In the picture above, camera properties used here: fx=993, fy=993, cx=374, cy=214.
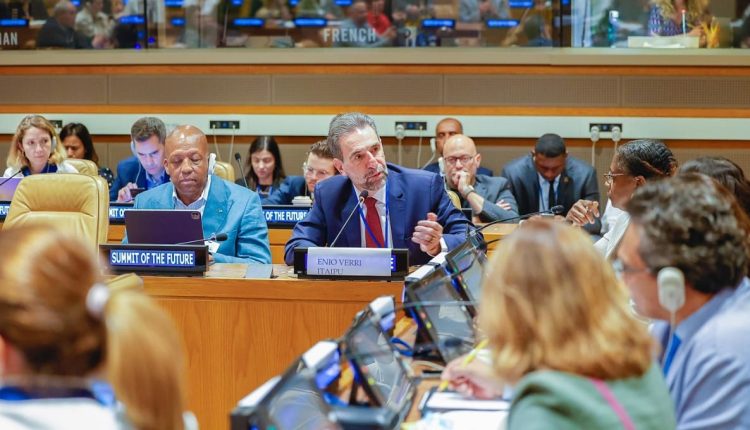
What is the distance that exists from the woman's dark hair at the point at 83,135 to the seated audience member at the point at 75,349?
23.2 feet

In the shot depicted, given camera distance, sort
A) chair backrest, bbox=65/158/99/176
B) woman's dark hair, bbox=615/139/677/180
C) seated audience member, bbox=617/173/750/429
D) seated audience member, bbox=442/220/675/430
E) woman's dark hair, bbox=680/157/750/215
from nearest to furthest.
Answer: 1. seated audience member, bbox=442/220/675/430
2. seated audience member, bbox=617/173/750/429
3. woman's dark hair, bbox=680/157/750/215
4. woman's dark hair, bbox=615/139/677/180
5. chair backrest, bbox=65/158/99/176

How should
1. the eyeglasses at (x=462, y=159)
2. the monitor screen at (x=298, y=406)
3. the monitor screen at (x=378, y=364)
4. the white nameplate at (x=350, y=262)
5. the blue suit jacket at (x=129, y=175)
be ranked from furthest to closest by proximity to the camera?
1. the blue suit jacket at (x=129, y=175)
2. the eyeglasses at (x=462, y=159)
3. the white nameplate at (x=350, y=262)
4. the monitor screen at (x=378, y=364)
5. the monitor screen at (x=298, y=406)

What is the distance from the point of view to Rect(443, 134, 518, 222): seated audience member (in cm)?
642

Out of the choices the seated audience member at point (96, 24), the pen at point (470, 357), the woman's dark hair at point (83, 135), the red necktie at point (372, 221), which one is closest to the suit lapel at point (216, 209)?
the red necktie at point (372, 221)

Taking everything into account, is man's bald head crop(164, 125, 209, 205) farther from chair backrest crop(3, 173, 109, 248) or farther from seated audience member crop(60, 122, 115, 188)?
seated audience member crop(60, 122, 115, 188)

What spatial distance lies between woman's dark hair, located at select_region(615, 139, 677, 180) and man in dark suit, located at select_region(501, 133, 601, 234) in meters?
3.51

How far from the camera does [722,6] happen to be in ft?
26.0

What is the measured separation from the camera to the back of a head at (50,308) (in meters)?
1.33

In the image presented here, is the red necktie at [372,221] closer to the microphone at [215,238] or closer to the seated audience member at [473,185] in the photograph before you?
the microphone at [215,238]

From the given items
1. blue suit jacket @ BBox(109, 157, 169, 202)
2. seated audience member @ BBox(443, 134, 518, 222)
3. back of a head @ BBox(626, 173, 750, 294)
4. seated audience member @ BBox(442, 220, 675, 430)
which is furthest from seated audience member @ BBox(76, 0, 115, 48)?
seated audience member @ BBox(442, 220, 675, 430)

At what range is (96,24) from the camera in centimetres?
874

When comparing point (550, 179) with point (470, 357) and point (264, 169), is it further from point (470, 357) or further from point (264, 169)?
point (470, 357)

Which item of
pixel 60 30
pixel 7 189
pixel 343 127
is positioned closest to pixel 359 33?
pixel 60 30

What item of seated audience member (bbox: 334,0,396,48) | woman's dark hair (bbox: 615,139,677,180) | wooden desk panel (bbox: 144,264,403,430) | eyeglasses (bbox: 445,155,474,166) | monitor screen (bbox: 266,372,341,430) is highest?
seated audience member (bbox: 334,0,396,48)
